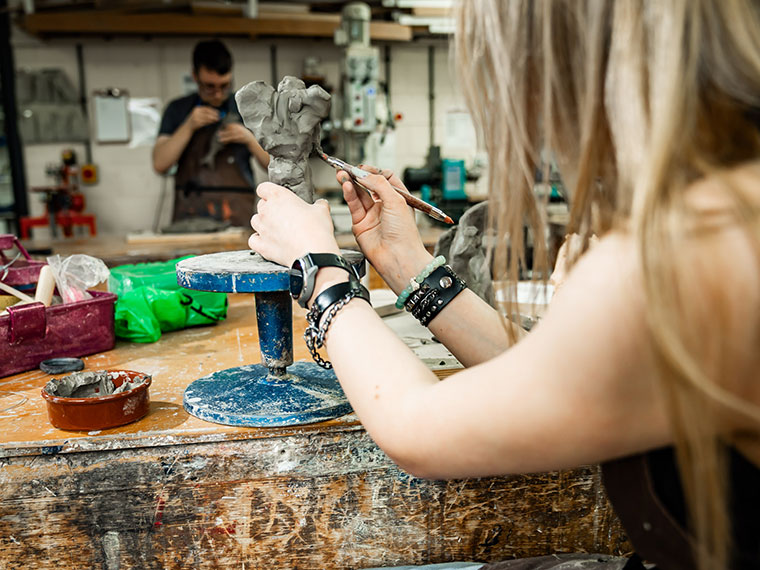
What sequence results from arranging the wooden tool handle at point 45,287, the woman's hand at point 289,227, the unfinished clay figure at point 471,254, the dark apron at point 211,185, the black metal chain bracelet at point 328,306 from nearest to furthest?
the black metal chain bracelet at point 328,306 < the woman's hand at point 289,227 < the wooden tool handle at point 45,287 < the unfinished clay figure at point 471,254 < the dark apron at point 211,185

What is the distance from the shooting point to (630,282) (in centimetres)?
60

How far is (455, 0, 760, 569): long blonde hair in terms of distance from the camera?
1.87 feet

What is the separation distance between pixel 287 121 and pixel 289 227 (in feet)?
1.21

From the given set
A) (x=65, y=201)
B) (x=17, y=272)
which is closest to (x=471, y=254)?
(x=17, y=272)

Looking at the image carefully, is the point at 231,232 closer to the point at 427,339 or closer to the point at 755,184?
the point at 427,339

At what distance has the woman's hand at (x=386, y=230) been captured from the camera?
1239 millimetres

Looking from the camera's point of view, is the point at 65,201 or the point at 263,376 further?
the point at 65,201

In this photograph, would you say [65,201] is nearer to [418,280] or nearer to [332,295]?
[418,280]

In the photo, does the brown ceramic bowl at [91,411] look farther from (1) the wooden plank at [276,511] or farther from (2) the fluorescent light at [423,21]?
(2) the fluorescent light at [423,21]

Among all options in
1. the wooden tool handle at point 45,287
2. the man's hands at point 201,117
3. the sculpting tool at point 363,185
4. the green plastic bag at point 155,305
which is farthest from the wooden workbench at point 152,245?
the sculpting tool at point 363,185

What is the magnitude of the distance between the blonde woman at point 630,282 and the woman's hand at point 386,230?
16.9 inches

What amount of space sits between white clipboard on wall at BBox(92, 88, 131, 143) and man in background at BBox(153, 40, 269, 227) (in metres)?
1.31

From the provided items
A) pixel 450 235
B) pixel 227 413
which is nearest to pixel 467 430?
pixel 227 413

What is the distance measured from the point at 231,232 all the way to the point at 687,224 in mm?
3530
